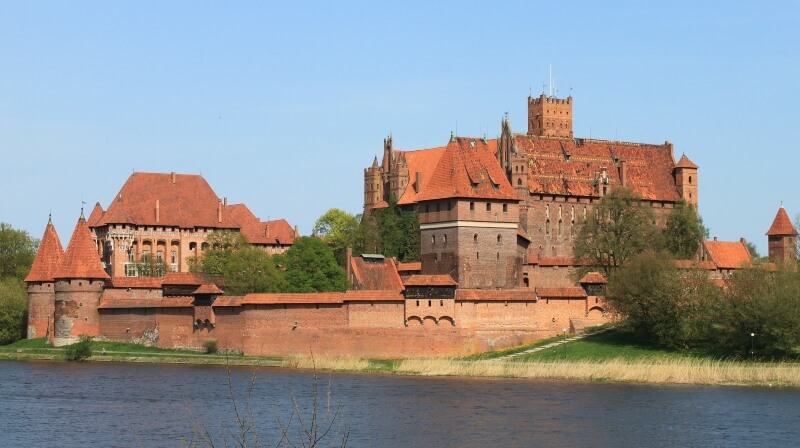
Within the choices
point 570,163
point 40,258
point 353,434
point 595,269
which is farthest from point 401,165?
point 353,434

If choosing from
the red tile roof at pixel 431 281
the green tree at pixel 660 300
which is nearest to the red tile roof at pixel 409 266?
the red tile roof at pixel 431 281

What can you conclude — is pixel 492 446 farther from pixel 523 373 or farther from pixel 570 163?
pixel 570 163

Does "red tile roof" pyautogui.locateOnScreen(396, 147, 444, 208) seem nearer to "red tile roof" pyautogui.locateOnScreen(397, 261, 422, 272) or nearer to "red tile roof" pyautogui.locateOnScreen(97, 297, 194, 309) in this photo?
"red tile roof" pyautogui.locateOnScreen(397, 261, 422, 272)

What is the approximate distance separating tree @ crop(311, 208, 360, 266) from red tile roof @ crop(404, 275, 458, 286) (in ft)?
40.3

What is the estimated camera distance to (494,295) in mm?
54438

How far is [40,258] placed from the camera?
6356cm

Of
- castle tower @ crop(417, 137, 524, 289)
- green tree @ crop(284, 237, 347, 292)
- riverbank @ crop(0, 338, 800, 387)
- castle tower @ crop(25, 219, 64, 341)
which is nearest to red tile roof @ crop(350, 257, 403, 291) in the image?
green tree @ crop(284, 237, 347, 292)

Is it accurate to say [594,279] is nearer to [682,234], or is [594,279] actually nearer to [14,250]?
[682,234]

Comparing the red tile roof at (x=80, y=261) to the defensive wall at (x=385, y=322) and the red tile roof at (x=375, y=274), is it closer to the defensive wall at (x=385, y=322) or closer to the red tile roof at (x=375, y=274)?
the defensive wall at (x=385, y=322)

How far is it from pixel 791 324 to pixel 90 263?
28981 millimetres

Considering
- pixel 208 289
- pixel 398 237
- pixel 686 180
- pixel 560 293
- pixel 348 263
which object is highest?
pixel 686 180

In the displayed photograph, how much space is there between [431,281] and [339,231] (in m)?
29.6

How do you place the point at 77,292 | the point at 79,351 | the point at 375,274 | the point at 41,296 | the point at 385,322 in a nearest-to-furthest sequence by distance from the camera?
the point at 385,322
the point at 79,351
the point at 77,292
the point at 375,274
the point at 41,296

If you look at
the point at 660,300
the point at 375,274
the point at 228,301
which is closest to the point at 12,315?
the point at 228,301
